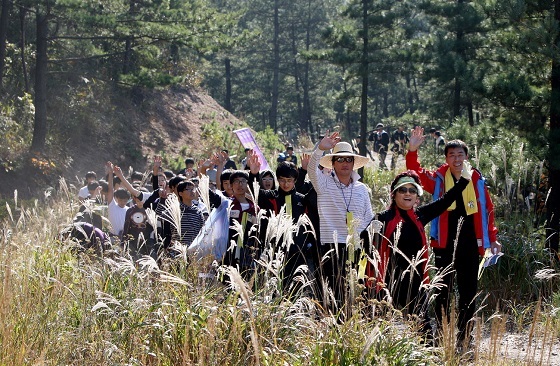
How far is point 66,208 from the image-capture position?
1034 centimetres

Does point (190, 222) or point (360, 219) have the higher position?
point (360, 219)

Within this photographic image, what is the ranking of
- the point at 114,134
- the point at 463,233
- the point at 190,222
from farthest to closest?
the point at 114,134
the point at 190,222
the point at 463,233

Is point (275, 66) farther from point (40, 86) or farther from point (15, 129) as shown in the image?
point (15, 129)

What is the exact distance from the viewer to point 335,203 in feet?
23.9

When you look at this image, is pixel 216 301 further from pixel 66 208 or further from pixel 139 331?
pixel 66 208

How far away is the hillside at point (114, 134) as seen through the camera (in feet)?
83.7

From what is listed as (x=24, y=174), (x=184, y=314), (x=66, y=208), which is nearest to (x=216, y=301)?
(x=184, y=314)

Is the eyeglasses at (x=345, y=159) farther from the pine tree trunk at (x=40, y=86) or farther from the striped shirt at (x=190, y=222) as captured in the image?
the pine tree trunk at (x=40, y=86)

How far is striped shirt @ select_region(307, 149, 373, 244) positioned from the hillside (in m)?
18.4

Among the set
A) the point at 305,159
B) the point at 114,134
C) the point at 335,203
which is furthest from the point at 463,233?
the point at 114,134

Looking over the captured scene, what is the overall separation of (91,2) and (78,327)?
718 inches

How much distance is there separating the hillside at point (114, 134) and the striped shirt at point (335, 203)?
18.4 meters

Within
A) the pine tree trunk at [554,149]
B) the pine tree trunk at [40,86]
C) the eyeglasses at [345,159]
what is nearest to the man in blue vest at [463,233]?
the eyeglasses at [345,159]

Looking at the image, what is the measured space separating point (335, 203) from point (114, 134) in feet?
81.6
